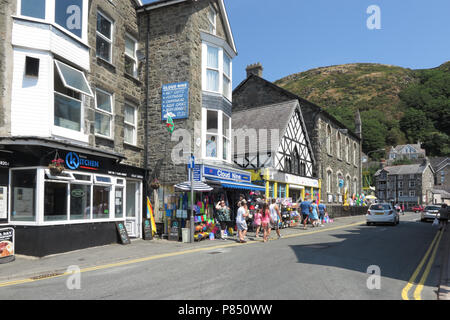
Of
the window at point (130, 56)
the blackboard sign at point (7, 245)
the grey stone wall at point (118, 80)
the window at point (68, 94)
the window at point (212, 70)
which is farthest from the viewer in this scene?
the window at point (212, 70)

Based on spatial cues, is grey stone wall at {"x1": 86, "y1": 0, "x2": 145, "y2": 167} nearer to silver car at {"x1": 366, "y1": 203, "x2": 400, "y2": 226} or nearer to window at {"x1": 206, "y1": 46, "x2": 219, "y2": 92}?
window at {"x1": 206, "y1": 46, "x2": 219, "y2": 92}

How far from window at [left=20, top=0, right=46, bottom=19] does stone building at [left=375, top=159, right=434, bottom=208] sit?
8631 centimetres

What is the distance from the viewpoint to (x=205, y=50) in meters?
17.6

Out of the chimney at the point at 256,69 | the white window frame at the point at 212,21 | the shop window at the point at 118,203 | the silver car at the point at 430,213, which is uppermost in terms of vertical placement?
the chimney at the point at 256,69

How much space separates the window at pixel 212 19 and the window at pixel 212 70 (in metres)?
1.48

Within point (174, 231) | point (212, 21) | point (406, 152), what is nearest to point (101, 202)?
point (174, 231)

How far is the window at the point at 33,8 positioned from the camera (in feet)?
38.0

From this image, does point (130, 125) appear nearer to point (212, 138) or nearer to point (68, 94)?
point (212, 138)

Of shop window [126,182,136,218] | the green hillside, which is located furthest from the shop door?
the green hillside

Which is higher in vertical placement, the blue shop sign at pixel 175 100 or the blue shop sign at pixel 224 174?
the blue shop sign at pixel 175 100

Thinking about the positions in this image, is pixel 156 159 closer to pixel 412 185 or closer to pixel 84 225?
pixel 84 225

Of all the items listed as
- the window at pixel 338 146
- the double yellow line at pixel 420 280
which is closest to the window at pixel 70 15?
the double yellow line at pixel 420 280

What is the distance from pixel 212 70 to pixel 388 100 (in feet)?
464

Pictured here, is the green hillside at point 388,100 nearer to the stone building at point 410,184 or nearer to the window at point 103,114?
the stone building at point 410,184
